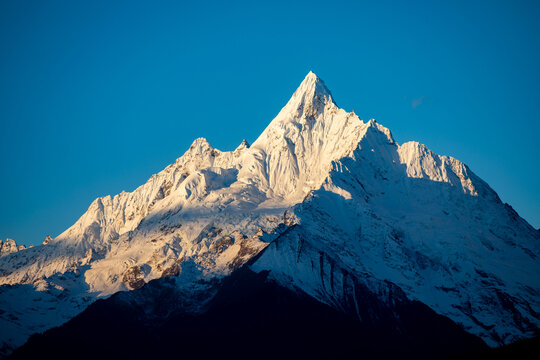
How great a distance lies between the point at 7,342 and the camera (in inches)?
7746

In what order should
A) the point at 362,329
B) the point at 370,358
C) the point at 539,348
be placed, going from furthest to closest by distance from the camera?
the point at 362,329, the point at 370,358, the point at 539,348

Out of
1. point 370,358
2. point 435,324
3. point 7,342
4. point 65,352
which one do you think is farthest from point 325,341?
point 7,342

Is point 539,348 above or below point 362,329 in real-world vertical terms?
below

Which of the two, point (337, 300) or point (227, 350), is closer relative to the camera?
point (227, 350)

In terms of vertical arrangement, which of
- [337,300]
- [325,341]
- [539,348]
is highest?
[337,300]

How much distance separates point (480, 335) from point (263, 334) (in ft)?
205

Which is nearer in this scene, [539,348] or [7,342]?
[539,348]

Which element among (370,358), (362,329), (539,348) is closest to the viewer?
(539,348)

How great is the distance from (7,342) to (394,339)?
109m

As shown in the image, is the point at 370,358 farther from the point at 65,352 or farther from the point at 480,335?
the point at 65,352

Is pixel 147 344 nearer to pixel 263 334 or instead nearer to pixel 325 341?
pixel 263 334

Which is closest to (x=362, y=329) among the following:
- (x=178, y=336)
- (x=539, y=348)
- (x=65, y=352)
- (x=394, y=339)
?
(x=394, y=339)

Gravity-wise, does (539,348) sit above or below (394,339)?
below

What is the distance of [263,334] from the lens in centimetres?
18550
